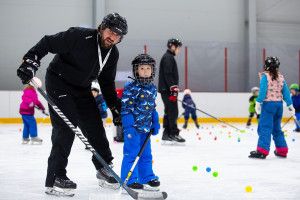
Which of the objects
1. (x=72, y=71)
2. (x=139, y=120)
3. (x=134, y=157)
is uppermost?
(x=72, y=71)

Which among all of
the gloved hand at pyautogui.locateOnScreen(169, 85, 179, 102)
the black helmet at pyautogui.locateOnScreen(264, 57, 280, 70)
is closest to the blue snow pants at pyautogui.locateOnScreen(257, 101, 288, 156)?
the black helmet at pyautogui.locateOnScreen(264, 57, 280, 70)

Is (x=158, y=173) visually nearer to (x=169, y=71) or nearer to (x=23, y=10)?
(x=169, y=71)

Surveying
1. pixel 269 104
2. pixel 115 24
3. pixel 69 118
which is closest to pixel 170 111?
pixel 269 104

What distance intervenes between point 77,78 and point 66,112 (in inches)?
8.4

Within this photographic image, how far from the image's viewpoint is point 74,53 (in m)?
2.77

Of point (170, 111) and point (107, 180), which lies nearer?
point (107, 180)

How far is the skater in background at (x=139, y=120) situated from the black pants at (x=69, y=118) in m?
0.17

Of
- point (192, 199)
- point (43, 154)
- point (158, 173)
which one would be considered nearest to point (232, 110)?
point (43, 154)

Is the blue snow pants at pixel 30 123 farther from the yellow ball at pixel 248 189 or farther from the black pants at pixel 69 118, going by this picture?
the yellow ball at pixel 248 189

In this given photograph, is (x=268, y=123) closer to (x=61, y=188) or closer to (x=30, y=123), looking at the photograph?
(x=61, y=188)

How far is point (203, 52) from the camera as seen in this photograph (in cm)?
1271

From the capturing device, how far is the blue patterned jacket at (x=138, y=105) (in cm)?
305

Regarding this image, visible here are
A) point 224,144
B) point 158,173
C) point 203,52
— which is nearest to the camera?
point 158,173

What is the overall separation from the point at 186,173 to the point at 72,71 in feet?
4.53
